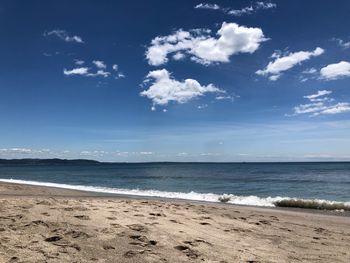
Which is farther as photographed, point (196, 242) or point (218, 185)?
point (218, 185)

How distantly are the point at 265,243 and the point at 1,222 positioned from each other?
5.73 m

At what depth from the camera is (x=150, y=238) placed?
7.43 metres

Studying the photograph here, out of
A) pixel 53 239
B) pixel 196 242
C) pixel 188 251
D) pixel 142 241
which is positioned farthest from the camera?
pixel 196 242

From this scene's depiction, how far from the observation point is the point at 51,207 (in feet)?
35.0

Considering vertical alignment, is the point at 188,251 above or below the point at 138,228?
below

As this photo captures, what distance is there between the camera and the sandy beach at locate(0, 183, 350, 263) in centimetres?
636

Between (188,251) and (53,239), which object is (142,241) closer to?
(188,251)

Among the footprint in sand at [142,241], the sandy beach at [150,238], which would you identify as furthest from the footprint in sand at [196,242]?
the footprint in sand at [142,241]

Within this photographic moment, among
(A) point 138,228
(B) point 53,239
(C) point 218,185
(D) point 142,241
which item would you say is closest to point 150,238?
(D) point 142,241

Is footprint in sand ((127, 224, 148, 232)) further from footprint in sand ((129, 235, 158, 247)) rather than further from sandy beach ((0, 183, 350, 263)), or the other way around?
footprint in sand ((129, 235, 158, 247))

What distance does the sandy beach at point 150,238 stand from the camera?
6359 millimetres

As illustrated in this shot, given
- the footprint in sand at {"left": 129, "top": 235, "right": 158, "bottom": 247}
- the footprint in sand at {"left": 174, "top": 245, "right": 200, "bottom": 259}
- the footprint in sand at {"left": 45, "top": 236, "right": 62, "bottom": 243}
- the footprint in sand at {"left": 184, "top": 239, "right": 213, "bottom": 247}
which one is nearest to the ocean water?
the footprint in sand at {"left": 184, "top": 239, "right": 213, "bottom": 247}

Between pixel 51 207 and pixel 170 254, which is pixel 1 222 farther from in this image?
pixel 170 254

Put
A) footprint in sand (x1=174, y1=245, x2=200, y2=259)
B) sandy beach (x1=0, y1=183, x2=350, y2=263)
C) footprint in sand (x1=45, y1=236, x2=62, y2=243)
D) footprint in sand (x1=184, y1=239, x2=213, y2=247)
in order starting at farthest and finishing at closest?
footprint in sand (x1=184, y1=239, x2=213, y2=247) < footprint in sand (x1=45, y1=236, x2=62, y2=243) < footprint in sand (x1=174, y1=245, x2=200, y2=259) < sandy beach (x1=0, y1=183, x2=350, y2=263)
